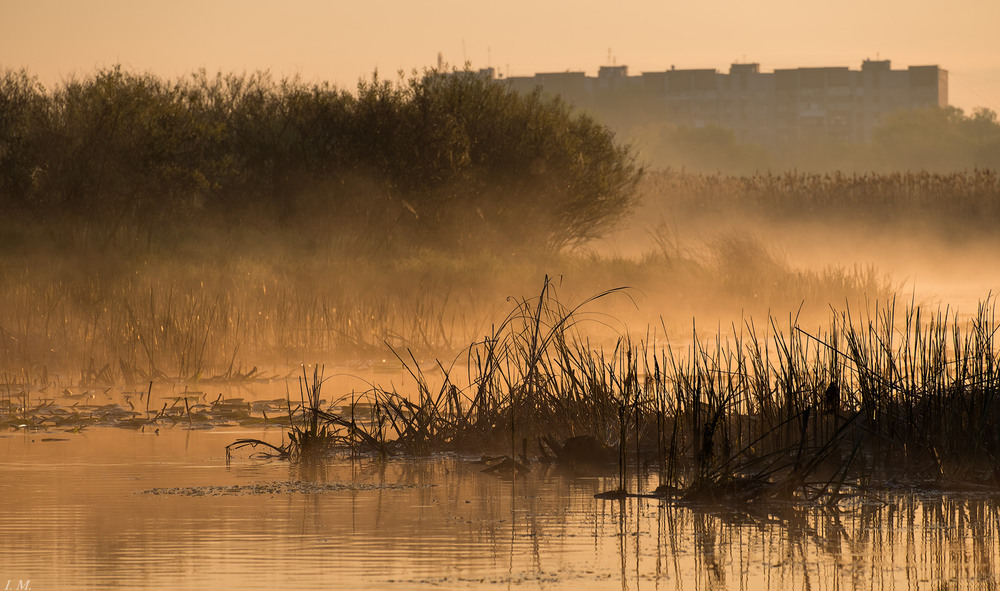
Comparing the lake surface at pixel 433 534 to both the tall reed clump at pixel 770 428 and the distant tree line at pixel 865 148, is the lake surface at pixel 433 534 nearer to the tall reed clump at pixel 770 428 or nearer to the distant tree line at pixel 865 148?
the tall reed clump at pixel 770 428

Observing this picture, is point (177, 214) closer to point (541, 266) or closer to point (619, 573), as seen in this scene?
point (541, 266)

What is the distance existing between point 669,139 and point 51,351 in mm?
141673

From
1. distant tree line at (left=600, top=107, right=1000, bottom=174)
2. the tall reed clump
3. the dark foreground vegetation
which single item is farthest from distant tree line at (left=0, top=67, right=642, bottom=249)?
distant tree line at (left=600, top=107, right=1000, bottom=174)

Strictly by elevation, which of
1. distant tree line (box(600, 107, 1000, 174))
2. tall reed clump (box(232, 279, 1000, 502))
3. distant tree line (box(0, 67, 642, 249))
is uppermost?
distant tree line (box(600, 107, 1000, 174))

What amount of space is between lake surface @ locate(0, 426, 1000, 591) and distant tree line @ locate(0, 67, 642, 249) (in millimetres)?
22921

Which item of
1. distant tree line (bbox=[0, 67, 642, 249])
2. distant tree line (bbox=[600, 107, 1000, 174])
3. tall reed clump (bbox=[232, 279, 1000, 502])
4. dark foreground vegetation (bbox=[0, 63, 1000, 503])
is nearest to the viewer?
tall reed clump (bbox=[232, 279, 1000, 502])

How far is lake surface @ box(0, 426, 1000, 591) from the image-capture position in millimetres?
5215

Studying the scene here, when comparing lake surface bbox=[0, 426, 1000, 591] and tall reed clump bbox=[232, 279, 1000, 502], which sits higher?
tall reed clump bbox=[232, 279, 1000, 502]

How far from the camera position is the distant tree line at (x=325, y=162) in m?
30.0

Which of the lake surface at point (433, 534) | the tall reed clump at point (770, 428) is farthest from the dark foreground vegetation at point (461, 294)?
the lake surface at point (433, 534)

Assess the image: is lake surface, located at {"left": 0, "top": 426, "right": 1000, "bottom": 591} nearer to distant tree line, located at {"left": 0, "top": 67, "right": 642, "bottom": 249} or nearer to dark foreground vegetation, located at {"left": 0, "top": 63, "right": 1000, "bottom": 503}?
dark foreground vegetation, located at {"left": 0, "top": 63, "right": 1000, "bottom": 503}

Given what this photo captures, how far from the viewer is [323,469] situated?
7.96 m

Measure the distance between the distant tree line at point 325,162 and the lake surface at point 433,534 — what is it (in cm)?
2292

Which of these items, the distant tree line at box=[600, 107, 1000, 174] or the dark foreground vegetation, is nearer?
the dark foreground vegetation
